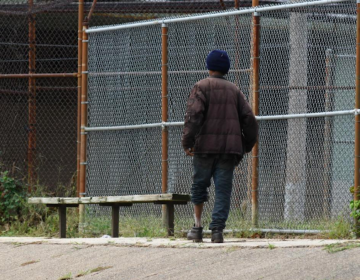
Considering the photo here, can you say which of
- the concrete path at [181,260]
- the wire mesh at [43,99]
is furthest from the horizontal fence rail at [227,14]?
the wire mesh at [43,99]

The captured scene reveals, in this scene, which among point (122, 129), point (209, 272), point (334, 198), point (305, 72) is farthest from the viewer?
point (122, 129)

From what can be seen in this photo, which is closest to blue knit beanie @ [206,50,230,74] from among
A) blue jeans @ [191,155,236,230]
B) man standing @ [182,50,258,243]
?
man standing @ [182,50,258,243]

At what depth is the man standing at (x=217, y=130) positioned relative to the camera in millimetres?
6855

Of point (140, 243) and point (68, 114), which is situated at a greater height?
A: point (68, 114)

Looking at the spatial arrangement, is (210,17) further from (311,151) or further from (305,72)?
(311,151)

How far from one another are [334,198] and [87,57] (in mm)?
3800

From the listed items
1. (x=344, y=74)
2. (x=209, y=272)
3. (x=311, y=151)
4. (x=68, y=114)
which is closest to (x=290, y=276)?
(x=209, y=272)

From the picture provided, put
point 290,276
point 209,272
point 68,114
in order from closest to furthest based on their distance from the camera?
1. point 290,276
2. point 209,272
3. point 68,114

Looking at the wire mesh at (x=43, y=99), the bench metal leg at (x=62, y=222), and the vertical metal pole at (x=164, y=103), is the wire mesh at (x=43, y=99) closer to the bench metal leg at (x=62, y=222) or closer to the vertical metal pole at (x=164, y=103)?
the bench metal leg at (x=62, y=222)

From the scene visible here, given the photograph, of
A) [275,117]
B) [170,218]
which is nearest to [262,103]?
[275,117]

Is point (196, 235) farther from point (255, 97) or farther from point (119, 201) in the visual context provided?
point (255, 97)

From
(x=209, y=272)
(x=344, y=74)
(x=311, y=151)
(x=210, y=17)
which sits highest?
(x=210, y=17)

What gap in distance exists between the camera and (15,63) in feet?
46.3

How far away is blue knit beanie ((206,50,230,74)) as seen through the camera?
22.6 ft
